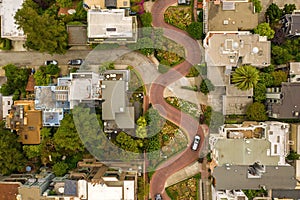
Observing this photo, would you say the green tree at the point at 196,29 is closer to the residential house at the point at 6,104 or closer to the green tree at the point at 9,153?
the residential house at the point at 6,104

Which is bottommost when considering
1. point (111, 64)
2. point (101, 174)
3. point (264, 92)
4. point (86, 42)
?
point (101, 174)

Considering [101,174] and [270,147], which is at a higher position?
[270,147]

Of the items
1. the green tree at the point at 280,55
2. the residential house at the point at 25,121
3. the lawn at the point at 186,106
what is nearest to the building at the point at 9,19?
the residential house at the point at 25,121

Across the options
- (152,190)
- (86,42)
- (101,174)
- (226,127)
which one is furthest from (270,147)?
(86,42)

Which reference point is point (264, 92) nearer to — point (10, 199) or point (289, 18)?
point (289, 18)

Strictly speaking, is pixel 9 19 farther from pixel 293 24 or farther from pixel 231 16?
pixel 293 24

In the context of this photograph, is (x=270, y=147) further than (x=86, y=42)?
No

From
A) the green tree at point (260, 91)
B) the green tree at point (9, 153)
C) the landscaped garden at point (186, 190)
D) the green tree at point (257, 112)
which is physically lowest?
the landscaped garden at point (186, 190)
